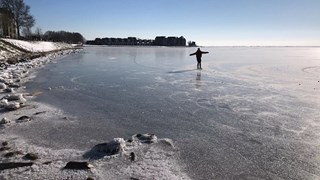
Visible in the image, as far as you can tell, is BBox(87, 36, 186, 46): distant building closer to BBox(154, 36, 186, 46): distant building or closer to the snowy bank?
BBox(154, 36, 186, 46): distant building

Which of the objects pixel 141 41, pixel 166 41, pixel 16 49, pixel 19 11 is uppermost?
pixel 19 11

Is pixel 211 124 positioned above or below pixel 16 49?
below

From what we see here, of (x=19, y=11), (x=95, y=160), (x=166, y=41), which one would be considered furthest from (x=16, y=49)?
(x=166, y=41)

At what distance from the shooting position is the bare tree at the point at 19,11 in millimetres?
53844

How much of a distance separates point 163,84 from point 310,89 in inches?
205

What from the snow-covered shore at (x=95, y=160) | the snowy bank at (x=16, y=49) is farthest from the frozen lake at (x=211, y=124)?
the snowy bank at (x=16, y=49)

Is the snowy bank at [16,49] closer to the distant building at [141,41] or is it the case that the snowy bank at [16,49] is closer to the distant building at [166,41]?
the distant building at [141,41]

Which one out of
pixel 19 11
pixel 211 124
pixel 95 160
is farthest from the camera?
pixel 19 11

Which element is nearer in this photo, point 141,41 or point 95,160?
point 95,160

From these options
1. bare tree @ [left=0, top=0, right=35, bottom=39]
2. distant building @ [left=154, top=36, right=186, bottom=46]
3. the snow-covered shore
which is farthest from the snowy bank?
distant building @ [left=154, top=36, right=186, bottom=46]

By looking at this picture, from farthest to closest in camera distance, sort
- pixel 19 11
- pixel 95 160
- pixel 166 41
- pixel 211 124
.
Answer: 1. pixel 166 41
2. pixel 19 11
3. pixel 211 124
4. pixel 95 160

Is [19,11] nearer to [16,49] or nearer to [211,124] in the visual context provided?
[16,49]

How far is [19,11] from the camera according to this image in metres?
55.0

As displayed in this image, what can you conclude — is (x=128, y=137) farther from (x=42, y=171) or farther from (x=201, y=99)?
(x=201, y=99)
